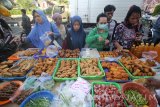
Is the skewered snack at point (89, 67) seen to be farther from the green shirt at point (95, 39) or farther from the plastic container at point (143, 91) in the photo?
the green shirt at point (95, 39)

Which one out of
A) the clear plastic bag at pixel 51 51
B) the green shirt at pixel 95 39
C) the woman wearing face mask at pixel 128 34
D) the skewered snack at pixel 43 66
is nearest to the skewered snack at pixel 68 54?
the clear plastic bag at pixel 51 51

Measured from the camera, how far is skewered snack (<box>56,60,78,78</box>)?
2.37m

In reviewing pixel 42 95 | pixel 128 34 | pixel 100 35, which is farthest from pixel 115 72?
pixel 128 34

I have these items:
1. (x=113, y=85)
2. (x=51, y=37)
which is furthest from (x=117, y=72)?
(x=51, y=37)

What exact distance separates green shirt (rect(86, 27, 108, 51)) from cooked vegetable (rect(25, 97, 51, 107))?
209 centimetres

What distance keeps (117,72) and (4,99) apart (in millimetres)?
1682

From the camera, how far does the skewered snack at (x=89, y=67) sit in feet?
7.92

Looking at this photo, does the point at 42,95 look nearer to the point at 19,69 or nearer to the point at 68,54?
the point at 19,69

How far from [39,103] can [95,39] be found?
220 centimetres

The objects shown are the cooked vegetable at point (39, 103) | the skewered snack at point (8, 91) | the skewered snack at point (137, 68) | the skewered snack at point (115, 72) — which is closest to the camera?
the cooked vegetable at point (39, 103)

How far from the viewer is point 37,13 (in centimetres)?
367

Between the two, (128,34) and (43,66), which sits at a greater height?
(128,34)

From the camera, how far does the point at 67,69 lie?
256 cm

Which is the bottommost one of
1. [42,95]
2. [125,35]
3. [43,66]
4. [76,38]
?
[42,95]
